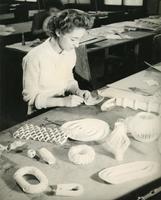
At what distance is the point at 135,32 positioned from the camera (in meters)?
3.13

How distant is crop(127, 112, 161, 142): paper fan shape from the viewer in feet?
5.21

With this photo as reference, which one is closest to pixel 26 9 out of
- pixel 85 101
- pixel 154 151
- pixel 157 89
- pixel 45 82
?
pixel 45 82

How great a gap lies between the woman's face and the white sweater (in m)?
0.06

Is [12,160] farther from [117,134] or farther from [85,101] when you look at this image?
[85,101]

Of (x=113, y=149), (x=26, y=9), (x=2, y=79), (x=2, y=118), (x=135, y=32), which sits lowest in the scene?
(x=2, y=118)

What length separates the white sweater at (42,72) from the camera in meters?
1.97

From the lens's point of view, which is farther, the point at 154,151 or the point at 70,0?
the point at 70,0

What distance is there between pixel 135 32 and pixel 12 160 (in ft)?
6.71

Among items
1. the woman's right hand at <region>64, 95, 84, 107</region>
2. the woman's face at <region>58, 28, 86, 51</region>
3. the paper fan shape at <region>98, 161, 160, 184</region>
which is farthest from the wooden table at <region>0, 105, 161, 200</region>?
the woman's face at <region>58, 28, 86, 51</region>

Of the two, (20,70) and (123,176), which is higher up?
(20,70)

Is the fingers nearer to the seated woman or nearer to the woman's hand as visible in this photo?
the woman's hand

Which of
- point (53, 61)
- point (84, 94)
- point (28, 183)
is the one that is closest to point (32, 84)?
point (53, 61)

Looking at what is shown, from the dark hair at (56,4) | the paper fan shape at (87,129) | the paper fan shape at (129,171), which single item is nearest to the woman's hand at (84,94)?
the paper fan shape at (87,129)

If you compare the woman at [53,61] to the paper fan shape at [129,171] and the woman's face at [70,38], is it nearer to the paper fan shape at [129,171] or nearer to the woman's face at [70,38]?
the woman's face at [70,38]
